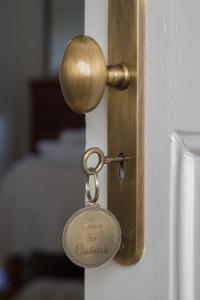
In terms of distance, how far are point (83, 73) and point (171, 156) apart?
8cm

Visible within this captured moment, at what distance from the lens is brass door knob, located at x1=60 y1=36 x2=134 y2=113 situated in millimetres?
323

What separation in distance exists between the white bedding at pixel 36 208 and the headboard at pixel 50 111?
1755mm

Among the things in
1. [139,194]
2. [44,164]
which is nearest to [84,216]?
[139,194]

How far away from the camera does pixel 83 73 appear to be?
322 millimetres

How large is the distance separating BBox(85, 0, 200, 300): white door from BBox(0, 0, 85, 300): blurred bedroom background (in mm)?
1695

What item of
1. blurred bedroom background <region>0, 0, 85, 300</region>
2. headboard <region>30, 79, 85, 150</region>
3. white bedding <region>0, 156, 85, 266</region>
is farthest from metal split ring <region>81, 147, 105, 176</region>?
headboard <region>30, 79, 85, 150</region>

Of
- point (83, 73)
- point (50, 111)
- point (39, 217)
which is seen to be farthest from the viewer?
point (50, 111)

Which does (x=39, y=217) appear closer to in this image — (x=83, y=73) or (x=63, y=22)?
(x=83, y=73)

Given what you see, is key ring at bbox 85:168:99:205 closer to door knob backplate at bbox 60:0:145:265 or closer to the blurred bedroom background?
door knob backplate at bbox 60:0:145:265

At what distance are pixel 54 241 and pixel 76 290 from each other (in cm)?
41

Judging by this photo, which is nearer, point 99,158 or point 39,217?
point 99,158

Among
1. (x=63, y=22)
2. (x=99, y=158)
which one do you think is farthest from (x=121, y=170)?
(x=63, y=22)

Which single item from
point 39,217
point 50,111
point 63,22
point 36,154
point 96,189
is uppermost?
point 63,22

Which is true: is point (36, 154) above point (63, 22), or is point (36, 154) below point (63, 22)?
below
